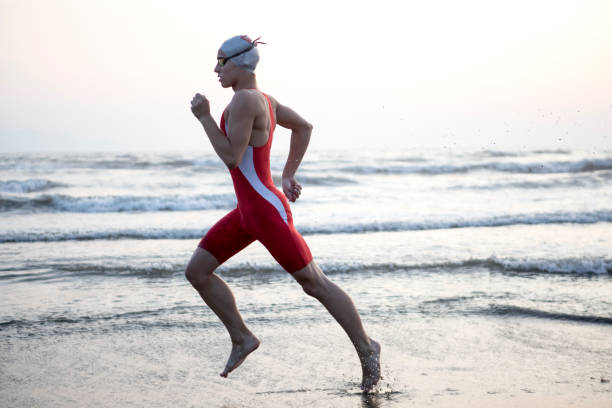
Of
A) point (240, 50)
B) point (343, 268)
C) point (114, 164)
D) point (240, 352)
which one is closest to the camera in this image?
point (240, 50)

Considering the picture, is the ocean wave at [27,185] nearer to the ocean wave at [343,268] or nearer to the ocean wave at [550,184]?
the ocean wave at [550,184]

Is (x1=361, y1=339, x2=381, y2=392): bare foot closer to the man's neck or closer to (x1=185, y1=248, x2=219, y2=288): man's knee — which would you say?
(x1=185, y1=248, x2=219, y2=288): man's knee

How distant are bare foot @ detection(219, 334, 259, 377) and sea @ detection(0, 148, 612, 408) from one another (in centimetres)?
17

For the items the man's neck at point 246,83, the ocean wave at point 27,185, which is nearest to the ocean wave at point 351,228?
the man's neck at point 246,83

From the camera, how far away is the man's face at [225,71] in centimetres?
315

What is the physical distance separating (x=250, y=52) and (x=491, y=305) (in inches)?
134

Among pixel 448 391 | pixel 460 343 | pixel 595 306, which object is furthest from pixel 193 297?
pixel 595 306

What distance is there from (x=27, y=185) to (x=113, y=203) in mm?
6481

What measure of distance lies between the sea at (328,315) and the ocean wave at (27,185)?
293 inches

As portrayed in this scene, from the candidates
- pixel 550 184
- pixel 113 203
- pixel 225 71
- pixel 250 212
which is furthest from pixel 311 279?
pixel 550 184

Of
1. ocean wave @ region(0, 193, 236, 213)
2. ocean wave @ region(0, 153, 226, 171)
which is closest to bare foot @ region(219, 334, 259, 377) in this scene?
ocean wave @ region(0, 193, 236, 213)

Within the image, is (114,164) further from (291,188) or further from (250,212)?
(250,212)

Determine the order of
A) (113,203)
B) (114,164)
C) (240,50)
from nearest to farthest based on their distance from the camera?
(240,50) < (113,203) < (114,164)

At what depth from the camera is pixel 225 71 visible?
124 inches
